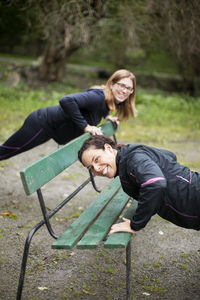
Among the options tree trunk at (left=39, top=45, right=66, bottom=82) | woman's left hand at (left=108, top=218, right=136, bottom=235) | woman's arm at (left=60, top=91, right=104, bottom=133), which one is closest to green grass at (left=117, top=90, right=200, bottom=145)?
woman's arm at (left=60, top=91, right=104, bottom=133)

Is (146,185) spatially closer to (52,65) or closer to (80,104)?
(80,104)

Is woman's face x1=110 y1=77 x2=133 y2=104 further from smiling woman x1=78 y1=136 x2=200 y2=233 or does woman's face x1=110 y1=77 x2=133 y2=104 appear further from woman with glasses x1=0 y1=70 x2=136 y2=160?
smiling woman x1=78 y1=136 x2=200 y2=233

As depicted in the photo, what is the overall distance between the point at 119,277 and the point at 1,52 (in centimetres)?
2495

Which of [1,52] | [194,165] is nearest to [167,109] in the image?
[194,165]

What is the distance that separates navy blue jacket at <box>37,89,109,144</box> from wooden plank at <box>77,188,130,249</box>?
97 cm

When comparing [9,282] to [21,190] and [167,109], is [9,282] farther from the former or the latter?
[167,109]

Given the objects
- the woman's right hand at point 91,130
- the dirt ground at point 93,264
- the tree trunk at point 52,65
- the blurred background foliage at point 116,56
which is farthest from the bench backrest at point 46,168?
the tree trunk at point 52,65

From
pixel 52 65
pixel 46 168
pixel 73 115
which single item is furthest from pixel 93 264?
pixel 52 65

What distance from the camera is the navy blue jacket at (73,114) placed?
3717 millimetres

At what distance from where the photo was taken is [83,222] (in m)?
2.74

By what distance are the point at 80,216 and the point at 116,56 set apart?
16.0 m

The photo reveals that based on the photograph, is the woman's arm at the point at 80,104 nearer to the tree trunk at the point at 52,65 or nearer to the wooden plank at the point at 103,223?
the wooden plank at the point at 103,223

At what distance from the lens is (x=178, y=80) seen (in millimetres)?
17281

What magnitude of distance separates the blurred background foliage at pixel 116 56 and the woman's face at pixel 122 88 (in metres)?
2.36
